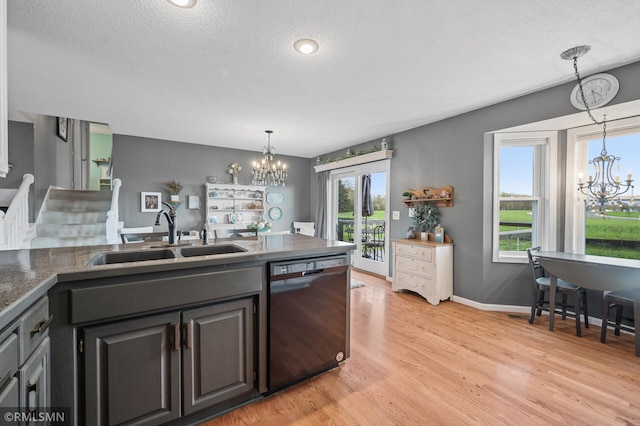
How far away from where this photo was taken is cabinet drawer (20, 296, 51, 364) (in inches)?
38.1

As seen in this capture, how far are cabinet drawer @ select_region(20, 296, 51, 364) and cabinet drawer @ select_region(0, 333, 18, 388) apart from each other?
5 centimetres

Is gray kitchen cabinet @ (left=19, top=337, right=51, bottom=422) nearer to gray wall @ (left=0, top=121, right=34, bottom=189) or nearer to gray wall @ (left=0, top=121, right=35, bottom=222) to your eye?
gray wall @ (left=0, top=121, right=35, bottom=222)

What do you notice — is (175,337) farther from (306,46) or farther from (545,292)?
(545,292)

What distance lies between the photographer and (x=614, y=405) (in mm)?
1788

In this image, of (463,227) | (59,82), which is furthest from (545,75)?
(59,82)

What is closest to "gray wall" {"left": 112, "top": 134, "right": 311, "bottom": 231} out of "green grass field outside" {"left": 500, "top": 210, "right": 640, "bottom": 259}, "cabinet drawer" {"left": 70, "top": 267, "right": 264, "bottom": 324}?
"cabinet drawer" {"left": 70, "top": 267, "right": 264, "bottom": 324}

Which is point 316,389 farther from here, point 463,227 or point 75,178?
point 75,178

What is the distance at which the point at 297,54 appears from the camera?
2320 millimetres

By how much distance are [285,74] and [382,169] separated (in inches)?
115

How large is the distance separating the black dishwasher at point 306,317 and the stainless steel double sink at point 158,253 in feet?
1.33

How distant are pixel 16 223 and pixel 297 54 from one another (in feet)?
12.0

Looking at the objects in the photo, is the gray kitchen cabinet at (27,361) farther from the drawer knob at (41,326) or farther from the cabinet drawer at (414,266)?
the cabinet drawer at (414,266)

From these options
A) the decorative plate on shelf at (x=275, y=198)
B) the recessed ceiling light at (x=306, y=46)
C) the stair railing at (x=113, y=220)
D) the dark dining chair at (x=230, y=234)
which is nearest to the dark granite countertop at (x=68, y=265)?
the dark dining chair at (x=230, y=234)

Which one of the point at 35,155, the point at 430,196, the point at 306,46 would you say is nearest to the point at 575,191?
the point at 430,196
